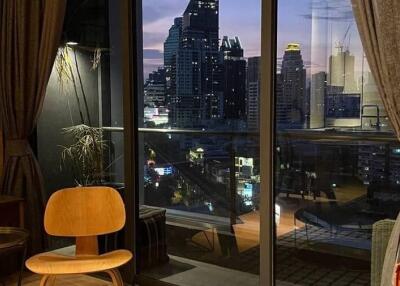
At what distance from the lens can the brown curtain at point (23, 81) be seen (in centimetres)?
341

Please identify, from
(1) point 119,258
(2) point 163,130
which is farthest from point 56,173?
(1) point 119,258

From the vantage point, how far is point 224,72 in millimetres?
3227

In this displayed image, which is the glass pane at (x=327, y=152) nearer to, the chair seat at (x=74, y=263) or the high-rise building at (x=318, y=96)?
the high-rise building at (x=318, y=96)

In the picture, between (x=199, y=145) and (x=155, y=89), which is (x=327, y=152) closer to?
(x=199, y=145)

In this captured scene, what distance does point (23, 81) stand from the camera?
346 cm

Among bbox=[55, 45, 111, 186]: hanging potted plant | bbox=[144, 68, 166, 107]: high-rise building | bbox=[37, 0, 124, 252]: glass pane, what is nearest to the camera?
bbox=[144, 68, 166, 107]: high-rise building

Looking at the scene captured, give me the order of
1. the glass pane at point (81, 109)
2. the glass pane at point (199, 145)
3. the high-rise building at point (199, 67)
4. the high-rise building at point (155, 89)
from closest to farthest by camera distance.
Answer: the glass pane at point (199, 145), the high-rise building at point (199, 67), the high-rise building at point (155, 89), the glass pane at point (81, 109)

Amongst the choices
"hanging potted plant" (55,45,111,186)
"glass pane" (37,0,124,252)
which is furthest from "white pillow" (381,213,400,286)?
"hanging potted plant" (55,45,111,186)

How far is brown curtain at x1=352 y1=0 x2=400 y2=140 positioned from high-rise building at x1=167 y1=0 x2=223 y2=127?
4.51 ft

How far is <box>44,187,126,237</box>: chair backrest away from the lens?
2.67 m

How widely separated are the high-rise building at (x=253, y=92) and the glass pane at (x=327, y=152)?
0.16m

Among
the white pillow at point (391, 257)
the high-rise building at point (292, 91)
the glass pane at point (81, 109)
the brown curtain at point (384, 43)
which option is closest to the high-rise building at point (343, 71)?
the high-rise building at point (292, 91)

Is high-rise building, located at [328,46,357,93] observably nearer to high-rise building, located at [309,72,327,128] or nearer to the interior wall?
high-rise building, located at [309,72,327,128]

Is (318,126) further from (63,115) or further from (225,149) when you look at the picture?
(63,115)
